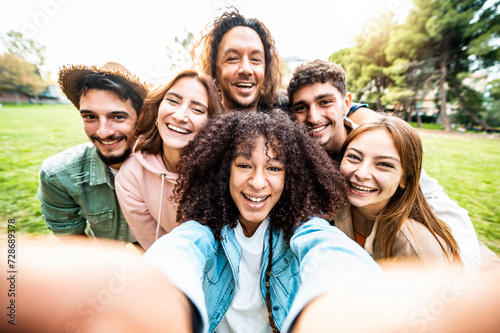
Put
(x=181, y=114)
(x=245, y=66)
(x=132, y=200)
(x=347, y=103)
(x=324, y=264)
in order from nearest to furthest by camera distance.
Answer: (x=324, y=264), (x=181, y=114), (x=132, y=200), (x=245, y=66), (x=347, y=103)

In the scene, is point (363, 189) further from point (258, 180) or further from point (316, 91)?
point (316, 91)

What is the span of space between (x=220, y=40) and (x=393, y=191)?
117 inches

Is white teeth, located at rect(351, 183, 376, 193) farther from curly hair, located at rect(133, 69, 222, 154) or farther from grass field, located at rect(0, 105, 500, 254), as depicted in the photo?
grass field, located at rect(0, 105, 500, 254)

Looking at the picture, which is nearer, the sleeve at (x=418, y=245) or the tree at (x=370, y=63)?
the sleeve at (x=418, y=245)

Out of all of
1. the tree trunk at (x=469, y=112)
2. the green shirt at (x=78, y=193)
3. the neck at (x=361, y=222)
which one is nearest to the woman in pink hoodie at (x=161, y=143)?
the green shirt at (x=78, y=193)

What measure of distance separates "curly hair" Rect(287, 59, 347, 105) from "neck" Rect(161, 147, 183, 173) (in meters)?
1.60

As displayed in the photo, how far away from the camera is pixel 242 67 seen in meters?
2.81

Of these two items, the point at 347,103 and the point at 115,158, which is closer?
the point at 115,158

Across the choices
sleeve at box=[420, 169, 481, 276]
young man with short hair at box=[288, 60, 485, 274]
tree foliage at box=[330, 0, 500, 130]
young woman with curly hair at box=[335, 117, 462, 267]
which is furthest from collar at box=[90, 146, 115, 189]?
tree foliage at box=[330, 0, 500, 130]

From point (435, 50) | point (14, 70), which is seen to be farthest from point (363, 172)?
point (435, 50)

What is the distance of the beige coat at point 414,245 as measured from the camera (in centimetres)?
173

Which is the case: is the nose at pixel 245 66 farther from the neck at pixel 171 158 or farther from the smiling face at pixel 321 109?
the neck at pixel 171 158

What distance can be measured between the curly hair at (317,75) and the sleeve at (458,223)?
1442mm

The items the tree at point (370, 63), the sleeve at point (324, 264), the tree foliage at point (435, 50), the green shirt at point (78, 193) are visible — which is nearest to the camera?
the sleeve at point (324, 264)
